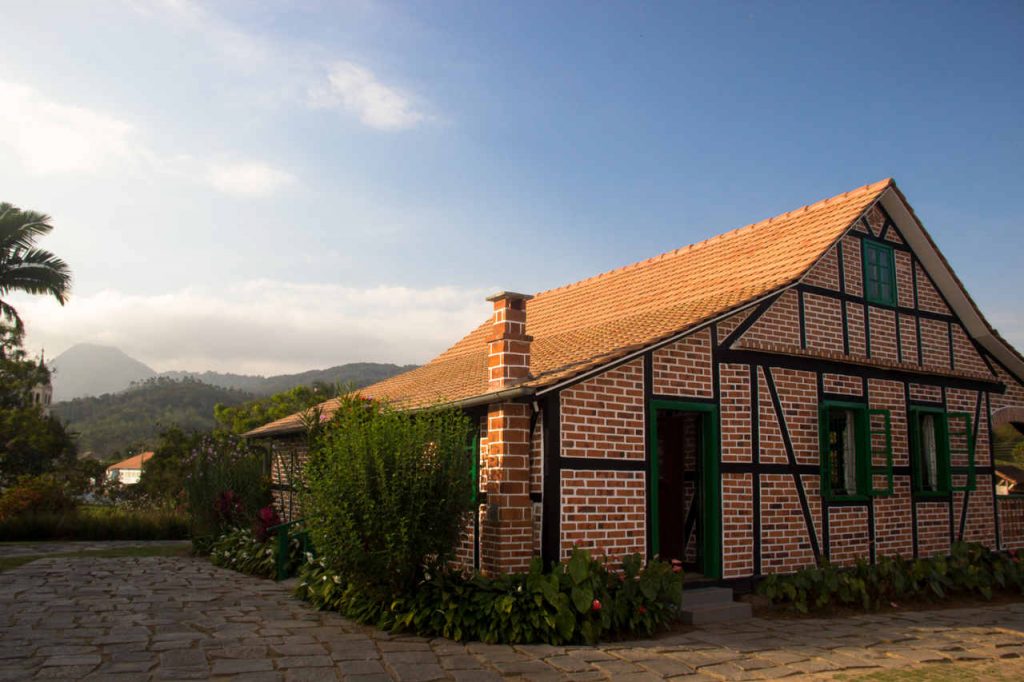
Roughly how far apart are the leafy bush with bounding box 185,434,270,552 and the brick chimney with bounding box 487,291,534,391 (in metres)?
7.33

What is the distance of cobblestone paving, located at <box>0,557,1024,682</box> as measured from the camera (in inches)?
243

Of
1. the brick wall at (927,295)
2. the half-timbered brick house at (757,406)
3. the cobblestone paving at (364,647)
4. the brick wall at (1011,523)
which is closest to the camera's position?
the cobblestone paving at (364,647)

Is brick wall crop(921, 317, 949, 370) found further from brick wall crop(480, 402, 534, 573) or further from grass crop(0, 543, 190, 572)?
grass crop(0, 543, 190, 572)

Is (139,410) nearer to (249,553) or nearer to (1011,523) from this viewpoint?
(249,553)

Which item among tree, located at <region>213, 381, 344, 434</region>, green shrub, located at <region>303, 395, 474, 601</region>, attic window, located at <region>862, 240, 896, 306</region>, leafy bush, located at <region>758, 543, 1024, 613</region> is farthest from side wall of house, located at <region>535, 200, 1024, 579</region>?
tree, located at <region>213, 381, 344, 434</region>

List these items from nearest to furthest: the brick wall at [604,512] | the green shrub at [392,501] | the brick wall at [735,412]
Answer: the green shrub at [392,501], the brick wall at [604,512], the brick wall at [735,412]

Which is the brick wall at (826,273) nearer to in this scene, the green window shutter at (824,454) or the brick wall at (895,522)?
the green window shutter at (824,454)

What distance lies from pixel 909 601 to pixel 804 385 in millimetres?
2968

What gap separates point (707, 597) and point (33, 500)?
16698 millimetres

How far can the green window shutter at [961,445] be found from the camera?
466 inches

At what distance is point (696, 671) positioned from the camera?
639 cm

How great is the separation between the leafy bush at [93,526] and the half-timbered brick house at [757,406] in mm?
6454

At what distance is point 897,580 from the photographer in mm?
9758

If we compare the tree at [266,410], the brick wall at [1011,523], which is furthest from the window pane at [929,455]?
the tree at [266,410]
